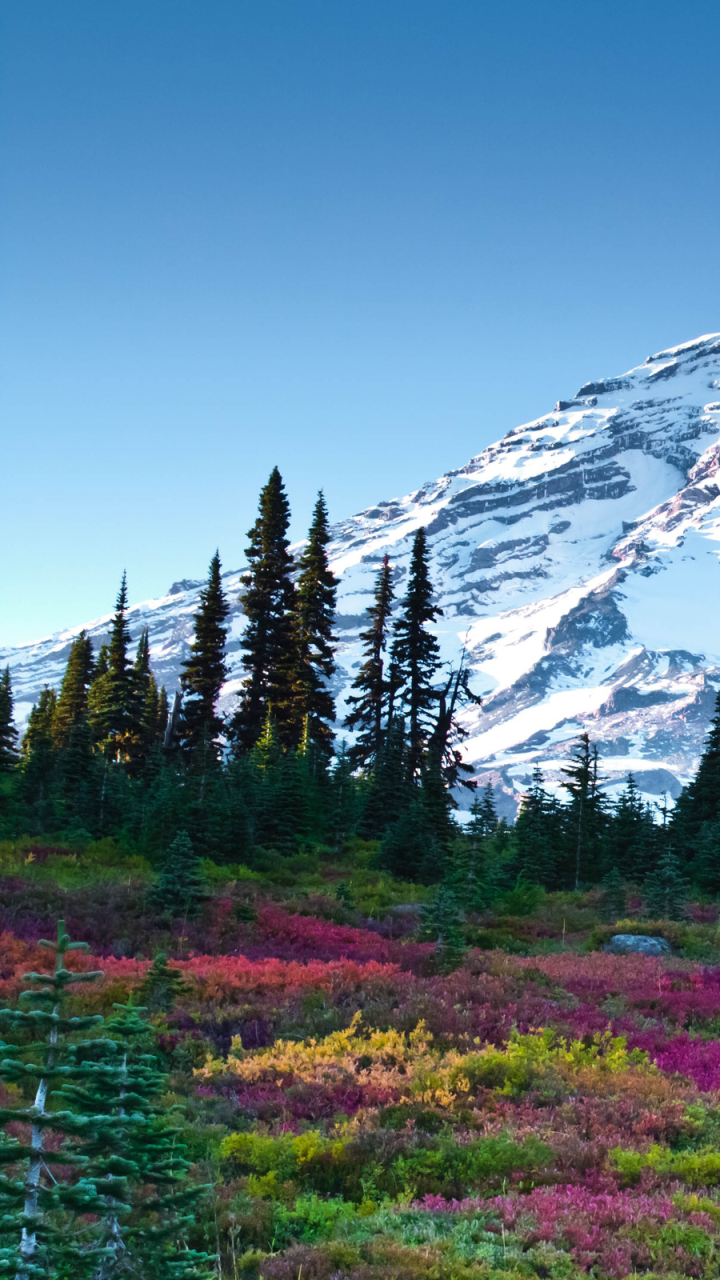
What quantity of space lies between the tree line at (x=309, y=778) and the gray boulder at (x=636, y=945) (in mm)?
3892

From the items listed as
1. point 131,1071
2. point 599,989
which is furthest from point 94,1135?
point 599,989

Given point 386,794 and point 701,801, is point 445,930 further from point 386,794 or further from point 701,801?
point 701,801

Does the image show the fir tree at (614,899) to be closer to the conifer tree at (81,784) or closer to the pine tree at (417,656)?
the conifer tree at (81,784)

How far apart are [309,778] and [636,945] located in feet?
50.8

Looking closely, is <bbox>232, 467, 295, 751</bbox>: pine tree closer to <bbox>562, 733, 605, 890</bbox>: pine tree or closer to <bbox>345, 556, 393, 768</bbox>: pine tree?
<bbox>345, 556, 393, 768</bbox>: pine tree

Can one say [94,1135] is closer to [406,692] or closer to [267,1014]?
[267,1014]

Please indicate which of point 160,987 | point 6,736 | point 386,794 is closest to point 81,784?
point 386,794

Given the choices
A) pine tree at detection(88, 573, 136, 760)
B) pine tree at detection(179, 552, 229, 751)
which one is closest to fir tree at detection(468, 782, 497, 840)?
pine tree at detection(179, 552, 229, 751)

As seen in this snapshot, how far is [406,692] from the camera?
42344 millimetres

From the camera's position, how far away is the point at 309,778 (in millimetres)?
32250

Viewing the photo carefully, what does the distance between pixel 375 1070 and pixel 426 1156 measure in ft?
6.23

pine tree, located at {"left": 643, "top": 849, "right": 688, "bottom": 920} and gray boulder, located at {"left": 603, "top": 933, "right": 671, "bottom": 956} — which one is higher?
pine tree, located at {"left": 643, "top": 849, "right": 688, "bottom": 920}

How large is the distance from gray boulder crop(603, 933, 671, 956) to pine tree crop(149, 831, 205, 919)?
28.1ft

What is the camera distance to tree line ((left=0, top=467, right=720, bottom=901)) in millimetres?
26156
